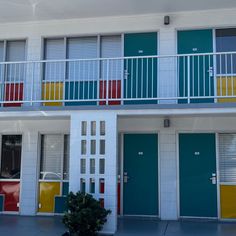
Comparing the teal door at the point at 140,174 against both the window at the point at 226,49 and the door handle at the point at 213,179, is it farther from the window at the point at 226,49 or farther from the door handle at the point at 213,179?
the window at the point at 226,49

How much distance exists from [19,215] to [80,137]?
3292mm

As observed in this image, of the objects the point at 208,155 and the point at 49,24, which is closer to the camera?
the point at 208,155

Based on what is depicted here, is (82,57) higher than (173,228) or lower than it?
higher

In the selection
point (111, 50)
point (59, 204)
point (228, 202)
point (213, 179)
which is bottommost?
point (59, 204)

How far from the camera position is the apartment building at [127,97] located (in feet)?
30.7

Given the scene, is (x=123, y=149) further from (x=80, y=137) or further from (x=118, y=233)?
(x=118, y=233)

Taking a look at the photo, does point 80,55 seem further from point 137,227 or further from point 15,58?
Result: point 137,227

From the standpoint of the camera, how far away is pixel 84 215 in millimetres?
7410

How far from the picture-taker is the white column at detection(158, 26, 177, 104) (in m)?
9.68

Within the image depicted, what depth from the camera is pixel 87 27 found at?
10.4m

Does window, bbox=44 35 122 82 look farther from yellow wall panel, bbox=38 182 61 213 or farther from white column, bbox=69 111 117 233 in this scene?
yellow wall panel, bbox=38 182 61 213

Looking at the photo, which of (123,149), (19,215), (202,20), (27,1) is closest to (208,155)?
(123,149)

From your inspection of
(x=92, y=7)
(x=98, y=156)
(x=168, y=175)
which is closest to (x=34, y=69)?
(x=92, y=7)

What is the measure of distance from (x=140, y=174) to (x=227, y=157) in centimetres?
227
